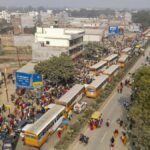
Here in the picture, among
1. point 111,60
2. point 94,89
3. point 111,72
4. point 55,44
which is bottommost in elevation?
point 111,60

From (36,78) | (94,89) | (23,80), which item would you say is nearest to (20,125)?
(36,78)

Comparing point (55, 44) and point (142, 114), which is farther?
point (55, 44)

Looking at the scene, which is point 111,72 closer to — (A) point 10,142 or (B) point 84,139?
(B) point 84,139

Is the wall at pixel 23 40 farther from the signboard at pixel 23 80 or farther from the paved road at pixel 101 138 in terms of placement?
the paved road at pixel 101 138

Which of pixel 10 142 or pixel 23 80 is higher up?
pixel 23 80

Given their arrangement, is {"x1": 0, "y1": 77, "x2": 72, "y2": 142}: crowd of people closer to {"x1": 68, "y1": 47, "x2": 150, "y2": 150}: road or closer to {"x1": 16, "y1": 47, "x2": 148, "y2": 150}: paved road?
{"x1": 16, "y1": 47, "x2": 148, "y2": 150}: paved road

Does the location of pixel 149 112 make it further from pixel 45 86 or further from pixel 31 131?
pixel 45 86

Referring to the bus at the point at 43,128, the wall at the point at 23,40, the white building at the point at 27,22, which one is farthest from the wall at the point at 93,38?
the white building at the point at 27,22

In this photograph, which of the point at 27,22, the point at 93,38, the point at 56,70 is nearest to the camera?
the point at 56,70
